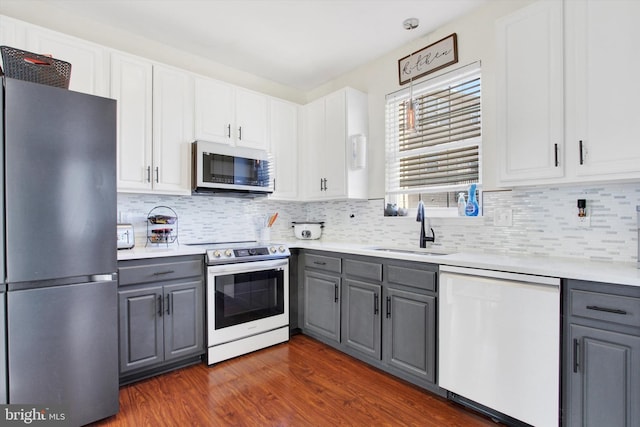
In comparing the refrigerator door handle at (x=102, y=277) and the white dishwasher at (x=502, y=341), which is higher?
the refrigerator door handle at (x=102, y=277)

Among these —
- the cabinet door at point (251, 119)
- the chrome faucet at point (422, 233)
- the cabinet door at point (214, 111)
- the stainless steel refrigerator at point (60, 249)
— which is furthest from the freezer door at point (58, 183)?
the chrome faucet at point (422, 233)

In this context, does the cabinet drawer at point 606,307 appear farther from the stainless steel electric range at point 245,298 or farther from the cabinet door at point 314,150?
the cabinet door at point 314,150

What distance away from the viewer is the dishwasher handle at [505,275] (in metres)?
1.63

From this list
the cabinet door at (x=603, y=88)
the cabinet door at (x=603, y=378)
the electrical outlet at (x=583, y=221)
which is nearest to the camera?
the cabinet door at (x=603, y=378)

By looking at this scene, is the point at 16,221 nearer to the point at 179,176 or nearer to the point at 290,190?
the point at 179,176

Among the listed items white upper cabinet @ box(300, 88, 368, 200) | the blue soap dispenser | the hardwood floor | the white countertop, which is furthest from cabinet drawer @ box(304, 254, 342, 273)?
the blue soap dispenser

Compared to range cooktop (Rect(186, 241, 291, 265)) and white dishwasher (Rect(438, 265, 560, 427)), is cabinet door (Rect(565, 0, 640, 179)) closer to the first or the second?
white dishwasher (Rect(438, 265, 560, 427))

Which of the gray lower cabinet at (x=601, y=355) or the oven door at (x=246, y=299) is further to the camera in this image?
the oven door at (x=246, y=299)

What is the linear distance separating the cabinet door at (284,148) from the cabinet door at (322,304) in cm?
98

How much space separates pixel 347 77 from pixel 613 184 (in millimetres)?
2579

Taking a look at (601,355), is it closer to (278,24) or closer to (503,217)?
(503,217)

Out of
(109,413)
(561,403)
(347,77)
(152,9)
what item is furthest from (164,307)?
(347,77)

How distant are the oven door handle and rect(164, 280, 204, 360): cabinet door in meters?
0.15

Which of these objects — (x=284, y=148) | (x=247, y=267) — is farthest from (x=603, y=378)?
(x=284, y=148)
